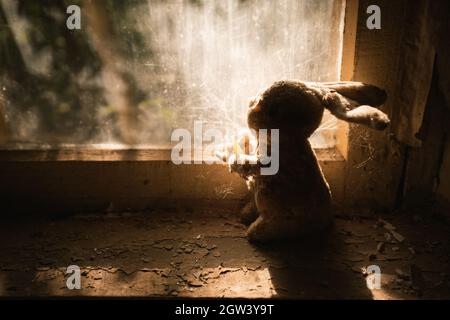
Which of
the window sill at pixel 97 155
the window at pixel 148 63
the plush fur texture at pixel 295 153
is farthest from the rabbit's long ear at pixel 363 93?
the window sill at pixel 97 155

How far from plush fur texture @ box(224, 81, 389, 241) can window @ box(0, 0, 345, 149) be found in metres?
0.53

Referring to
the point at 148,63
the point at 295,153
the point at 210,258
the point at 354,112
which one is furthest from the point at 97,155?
the point at 354,112

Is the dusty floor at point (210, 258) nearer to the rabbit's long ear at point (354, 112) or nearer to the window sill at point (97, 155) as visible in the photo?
the window sill at point (97, 155)

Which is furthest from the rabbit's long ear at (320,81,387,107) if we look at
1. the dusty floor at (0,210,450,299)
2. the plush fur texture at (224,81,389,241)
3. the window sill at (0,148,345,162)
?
the dusty floor at (0,210,450,299)

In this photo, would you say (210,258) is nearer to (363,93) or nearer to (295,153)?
(295,153)

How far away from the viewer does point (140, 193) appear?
308 centimetres

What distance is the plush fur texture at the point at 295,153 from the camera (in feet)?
7.41

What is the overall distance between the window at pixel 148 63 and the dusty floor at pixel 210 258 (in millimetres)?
675

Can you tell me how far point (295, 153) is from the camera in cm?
244

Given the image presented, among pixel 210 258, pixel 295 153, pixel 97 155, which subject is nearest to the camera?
pixel 295 153

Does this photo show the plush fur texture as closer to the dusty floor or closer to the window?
the dusty floor

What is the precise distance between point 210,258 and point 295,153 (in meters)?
0.90
